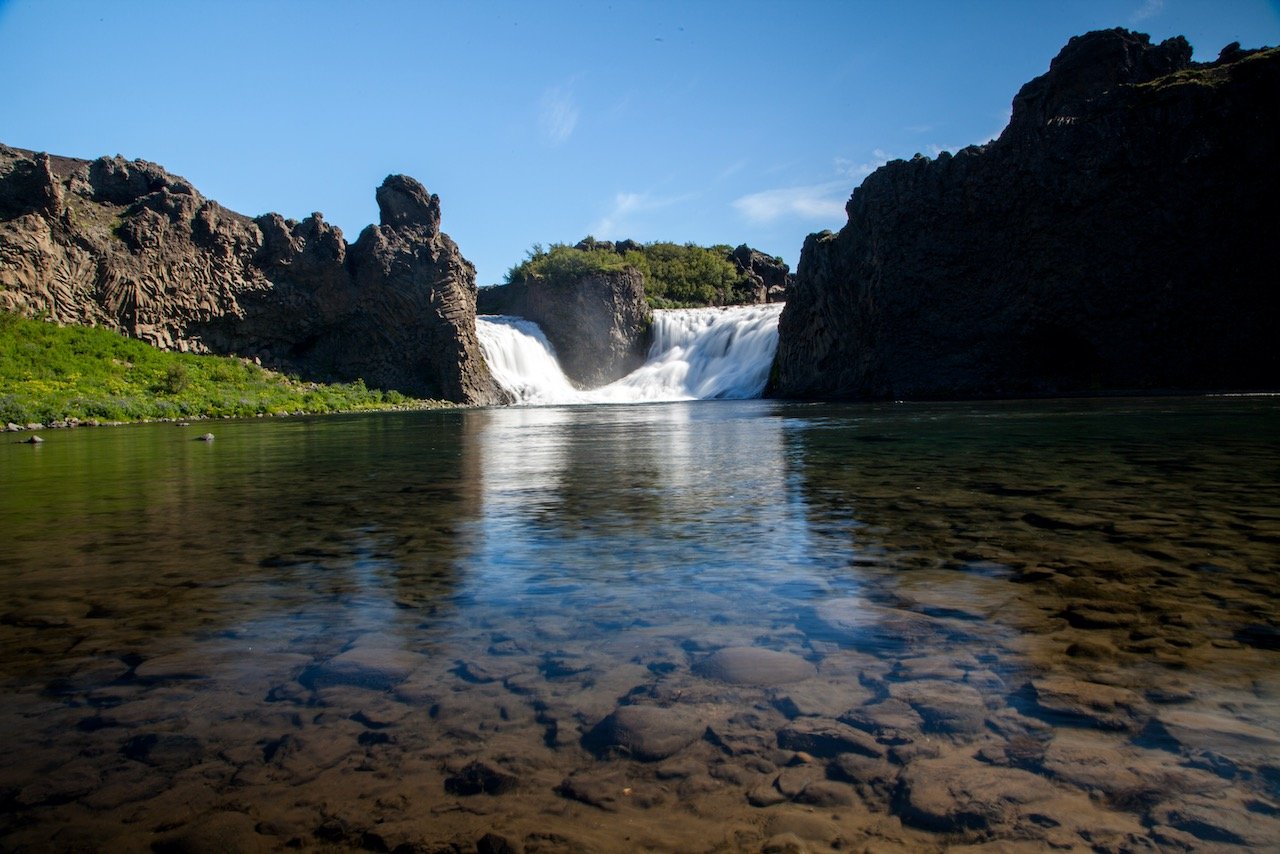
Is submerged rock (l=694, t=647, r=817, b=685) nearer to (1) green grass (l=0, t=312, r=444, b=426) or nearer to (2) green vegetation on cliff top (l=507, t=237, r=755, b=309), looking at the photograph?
(1) green grass (l=0, t=312, r=444, b=426)

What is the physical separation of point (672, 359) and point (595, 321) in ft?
29.1

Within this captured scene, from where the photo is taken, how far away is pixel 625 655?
3.75 meters

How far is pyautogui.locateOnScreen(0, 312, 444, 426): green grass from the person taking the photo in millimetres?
34531

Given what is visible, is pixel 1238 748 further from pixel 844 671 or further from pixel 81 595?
pixel 81 595

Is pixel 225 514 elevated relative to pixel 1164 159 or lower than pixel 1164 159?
lower

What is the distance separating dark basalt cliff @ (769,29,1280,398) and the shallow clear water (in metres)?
35.6

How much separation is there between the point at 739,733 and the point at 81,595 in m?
4.63

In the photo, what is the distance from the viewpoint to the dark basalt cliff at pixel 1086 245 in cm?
3603

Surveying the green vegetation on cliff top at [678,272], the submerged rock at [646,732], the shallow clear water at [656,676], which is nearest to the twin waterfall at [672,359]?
the green vegetation on cliff top at [678,272]

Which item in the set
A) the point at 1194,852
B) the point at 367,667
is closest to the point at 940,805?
the point at 1194,852

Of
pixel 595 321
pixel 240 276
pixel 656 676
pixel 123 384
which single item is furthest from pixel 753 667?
pixel 595 321

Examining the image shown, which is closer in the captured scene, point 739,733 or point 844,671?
point 739,733

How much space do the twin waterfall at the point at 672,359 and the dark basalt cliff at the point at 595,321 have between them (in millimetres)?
1347

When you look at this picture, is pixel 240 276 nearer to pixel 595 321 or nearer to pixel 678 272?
pixel 595 321
